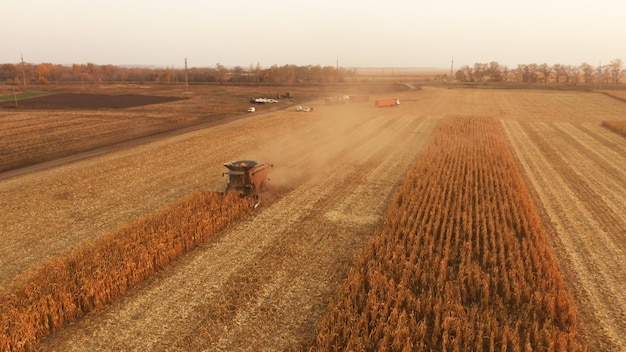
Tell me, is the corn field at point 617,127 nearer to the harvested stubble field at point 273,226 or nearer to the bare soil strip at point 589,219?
the harvested stubble field at point 273,226

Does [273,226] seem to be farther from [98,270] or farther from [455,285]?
[455,285]

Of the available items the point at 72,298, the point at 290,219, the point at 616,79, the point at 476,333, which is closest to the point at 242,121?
the point at 290,219

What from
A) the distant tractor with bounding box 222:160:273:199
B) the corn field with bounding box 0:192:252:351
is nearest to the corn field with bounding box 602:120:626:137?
the distant tractor with bounding box 222:160:273:199

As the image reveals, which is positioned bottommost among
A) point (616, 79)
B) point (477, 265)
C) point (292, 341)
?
point (292, 341)

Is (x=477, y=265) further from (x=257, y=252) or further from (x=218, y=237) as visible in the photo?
(x=218, y=237)

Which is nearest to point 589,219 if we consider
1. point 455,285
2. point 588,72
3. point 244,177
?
point 455,285

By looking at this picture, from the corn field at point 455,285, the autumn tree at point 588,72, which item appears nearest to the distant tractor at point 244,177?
the corn field at point 455,285

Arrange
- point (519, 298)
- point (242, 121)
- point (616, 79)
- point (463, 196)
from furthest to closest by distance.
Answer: point (616, 79) < point (242, 121) < point (463, 196) < point (519, 298)
